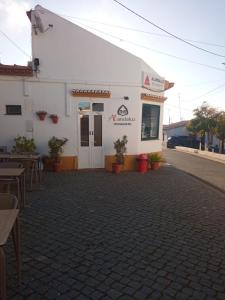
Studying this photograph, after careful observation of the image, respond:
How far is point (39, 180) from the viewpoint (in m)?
8.64

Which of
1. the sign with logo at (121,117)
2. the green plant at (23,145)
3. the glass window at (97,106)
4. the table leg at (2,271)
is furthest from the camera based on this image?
A: the sign with logo at (121,117)

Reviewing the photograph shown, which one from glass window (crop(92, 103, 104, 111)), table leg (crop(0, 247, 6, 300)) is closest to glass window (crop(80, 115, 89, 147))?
glass window (crop(92, 103, 104, 111))

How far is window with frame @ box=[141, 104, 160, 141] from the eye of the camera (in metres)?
11.9

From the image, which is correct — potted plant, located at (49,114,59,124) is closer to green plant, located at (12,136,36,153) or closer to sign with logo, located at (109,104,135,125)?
green plant, located at (12,136,36,153)

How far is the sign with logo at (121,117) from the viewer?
11085 millimetres

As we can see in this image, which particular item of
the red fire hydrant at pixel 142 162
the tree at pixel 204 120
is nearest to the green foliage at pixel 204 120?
the tree at pixel 204 120

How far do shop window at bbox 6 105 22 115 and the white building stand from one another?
3 cm

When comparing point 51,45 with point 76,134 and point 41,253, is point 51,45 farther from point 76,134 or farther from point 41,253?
point 41,253

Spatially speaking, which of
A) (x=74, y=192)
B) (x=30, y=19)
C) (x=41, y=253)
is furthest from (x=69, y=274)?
(x=30, y=19)

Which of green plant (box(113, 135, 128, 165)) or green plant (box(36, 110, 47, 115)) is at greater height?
green plant (box(36, 110, 47, 115))

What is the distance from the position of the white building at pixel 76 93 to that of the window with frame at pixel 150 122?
388 mm

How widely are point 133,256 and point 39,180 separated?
5383mm

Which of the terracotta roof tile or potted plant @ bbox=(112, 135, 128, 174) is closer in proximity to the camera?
the terracotta roof tile

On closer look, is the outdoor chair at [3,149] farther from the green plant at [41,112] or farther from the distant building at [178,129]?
the distant building at [178,129]
